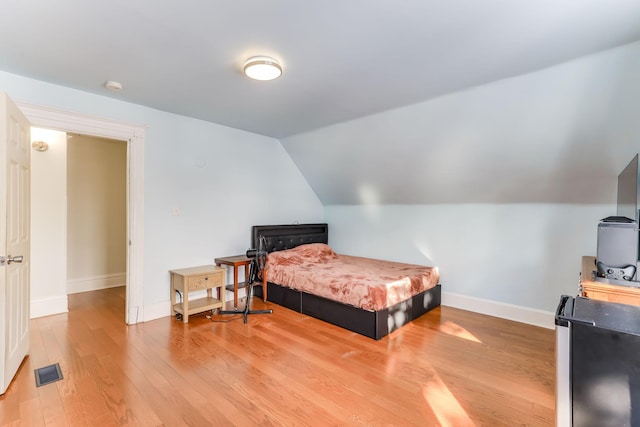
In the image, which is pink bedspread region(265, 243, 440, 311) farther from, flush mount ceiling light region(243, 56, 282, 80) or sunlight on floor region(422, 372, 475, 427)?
flush mount ceiling light region(243, 56, 282, 80)

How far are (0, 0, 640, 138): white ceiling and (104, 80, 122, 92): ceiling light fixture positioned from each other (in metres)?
0.06

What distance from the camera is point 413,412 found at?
1.95 meters

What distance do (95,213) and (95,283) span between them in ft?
3.61

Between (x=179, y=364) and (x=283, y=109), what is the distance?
9.01ft

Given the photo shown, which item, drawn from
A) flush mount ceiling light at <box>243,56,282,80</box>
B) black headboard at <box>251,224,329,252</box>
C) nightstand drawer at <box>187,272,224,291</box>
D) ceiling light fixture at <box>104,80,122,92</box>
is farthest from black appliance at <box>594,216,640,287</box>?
ceiling light fixture at <box>104,80,122,92</box>

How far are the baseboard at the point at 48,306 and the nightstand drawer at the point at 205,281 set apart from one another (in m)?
1.64

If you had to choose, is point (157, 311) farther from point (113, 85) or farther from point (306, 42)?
point (306, 42)

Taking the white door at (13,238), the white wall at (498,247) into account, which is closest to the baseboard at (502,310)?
the white wall at (498,247)

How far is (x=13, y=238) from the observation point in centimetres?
230

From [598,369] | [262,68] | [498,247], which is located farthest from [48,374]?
[498,247]

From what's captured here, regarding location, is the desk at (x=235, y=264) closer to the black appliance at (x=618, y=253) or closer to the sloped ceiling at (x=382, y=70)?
the sloped ceiling at (x=382, y=70)

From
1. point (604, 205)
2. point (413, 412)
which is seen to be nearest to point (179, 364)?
point (413, 412)

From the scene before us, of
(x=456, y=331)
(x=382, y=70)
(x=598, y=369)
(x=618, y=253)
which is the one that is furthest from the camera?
(x=456, y=331)

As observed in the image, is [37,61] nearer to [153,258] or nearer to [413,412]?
[153,258]
